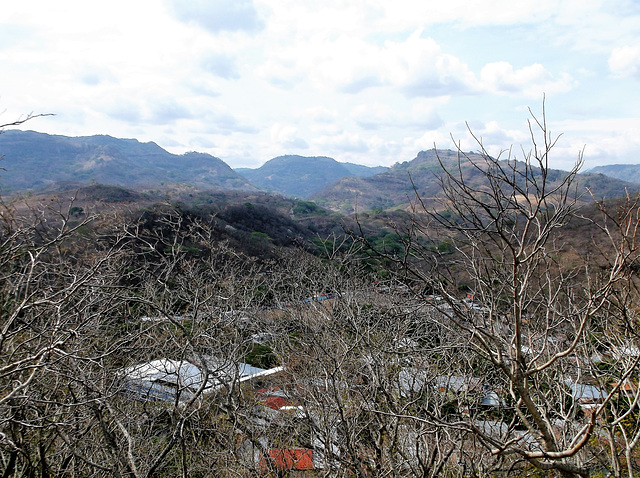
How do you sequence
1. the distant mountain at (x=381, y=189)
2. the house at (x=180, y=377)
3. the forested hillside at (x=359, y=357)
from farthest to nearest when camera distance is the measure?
the distant mountain at (x=381, y=189) → the house at (x=180, y=377) → the forested hillside at (x=359, y=357)

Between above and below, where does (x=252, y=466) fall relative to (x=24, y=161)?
below

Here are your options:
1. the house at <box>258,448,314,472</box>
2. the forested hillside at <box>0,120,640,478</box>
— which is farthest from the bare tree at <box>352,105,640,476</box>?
the house at <box>258,448,314,472</box>

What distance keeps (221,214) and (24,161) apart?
13805cm

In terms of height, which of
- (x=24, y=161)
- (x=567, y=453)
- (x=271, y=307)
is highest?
(x=24, y=161)

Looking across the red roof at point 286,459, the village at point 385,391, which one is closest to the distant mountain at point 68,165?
the village at point 385,391

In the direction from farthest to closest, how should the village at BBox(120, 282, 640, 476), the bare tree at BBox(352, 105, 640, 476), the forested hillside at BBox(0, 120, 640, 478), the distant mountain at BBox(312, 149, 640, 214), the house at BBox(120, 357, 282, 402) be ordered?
the distant mountain at BBox(312, 149, 640, 214)
the house at BBox(120, 357, 282, 402)
the village at BBox(120, 282, 640, 476)
the forested hillside at BBox(0, 120, 640, 478)
the bare tree at BBox(352, 105, 640, 476)

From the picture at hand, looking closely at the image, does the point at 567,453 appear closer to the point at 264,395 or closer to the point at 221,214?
the point at 264,395

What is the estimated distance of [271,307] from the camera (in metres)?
15.7

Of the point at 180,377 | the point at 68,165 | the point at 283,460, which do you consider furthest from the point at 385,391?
the point at 68,165

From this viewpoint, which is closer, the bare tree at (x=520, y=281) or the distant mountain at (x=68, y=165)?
the bare tree at (x=520, y=281)

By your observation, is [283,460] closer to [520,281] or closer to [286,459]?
[286,459]

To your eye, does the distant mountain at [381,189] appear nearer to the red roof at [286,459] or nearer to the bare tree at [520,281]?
the red roof at [286,459]

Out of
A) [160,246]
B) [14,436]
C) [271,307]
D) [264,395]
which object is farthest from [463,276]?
[14,436]

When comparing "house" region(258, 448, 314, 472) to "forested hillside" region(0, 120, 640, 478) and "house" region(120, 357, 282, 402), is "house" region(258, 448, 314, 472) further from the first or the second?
"house" region(120, 357, 282, 402)
